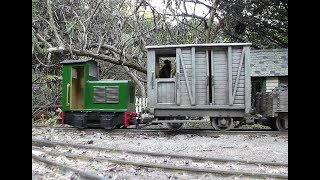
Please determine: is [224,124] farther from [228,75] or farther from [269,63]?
[269,63]

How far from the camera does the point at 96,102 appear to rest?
9.67m

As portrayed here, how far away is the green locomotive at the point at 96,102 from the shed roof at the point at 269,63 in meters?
5.33

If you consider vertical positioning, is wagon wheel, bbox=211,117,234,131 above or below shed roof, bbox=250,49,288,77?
Answer: below

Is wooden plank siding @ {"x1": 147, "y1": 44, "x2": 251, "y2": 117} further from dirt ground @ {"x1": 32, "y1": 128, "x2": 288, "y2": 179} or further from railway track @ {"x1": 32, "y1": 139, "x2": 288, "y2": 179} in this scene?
railway track @ {"x1": 32, "y1": 139, "x2": 288, "y2": 179}

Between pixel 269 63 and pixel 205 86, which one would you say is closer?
pixel 205 86

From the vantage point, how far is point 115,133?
912 cm

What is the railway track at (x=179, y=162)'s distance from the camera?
4348 millimetres

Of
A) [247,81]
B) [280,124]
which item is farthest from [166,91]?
[280,124]

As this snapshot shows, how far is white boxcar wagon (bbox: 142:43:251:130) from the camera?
8.66 m

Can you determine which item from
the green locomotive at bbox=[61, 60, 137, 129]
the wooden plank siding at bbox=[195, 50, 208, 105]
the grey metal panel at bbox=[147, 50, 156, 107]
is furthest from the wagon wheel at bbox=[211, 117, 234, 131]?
the green locomotive at bbox=[61, 60, 137, 129]

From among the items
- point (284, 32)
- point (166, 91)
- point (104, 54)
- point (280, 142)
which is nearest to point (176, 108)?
point (166, 91)

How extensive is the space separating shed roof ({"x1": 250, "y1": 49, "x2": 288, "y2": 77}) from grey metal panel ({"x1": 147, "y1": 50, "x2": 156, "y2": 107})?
5.01 m

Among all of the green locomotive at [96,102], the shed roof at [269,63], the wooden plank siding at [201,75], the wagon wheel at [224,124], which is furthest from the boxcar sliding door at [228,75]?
the shed roof at [269,63]

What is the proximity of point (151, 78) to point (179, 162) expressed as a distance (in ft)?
13.0
